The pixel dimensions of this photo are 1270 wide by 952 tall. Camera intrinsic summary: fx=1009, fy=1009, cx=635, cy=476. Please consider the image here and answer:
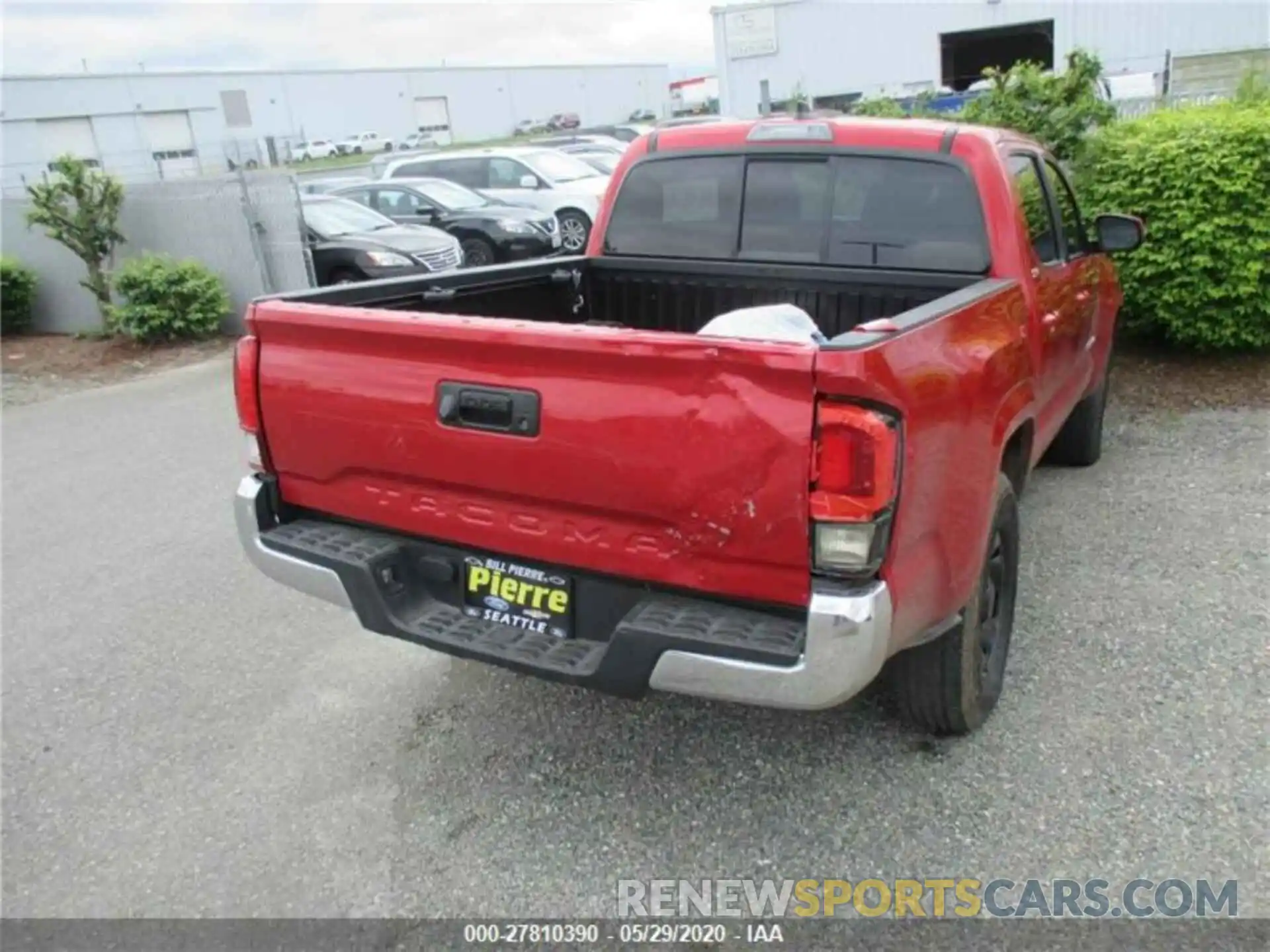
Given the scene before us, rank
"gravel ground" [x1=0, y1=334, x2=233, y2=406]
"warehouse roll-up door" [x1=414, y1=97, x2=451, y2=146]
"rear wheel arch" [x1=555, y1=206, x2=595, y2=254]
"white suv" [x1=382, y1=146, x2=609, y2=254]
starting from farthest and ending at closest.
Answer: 1. "warehouse roll-up door" [x1=414, y1=97, x2=451, y2=146]
2. "white suv" [x1=382, y1=146, x2=609, y2=254]
3. "rear wheel arch" [x1=555, y1=206, x2=595, y2=254]
4. "gravel ground" [x1=0, y1=334, x2=233, y2=406]

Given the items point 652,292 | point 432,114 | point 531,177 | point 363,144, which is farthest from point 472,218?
point 432,114

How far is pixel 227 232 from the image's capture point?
1157 centimetres

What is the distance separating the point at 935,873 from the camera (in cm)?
269

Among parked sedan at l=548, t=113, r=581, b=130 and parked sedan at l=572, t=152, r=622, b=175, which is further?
parked sedan at l=548, t=113, r=581, b=130

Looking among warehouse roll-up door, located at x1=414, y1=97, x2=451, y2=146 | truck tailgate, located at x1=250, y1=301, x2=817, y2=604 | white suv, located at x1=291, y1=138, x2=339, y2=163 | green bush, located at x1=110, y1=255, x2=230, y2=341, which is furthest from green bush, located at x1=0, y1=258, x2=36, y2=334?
warehouse roll-up door, located at x1=414, y1=97, x2=451, y2=146

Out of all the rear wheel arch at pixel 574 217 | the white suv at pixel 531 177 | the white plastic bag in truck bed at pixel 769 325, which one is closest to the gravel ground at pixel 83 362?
the white suv at pixel 531 177

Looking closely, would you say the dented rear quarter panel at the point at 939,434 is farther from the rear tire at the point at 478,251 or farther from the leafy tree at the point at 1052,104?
the rear tire at the point at 478,251

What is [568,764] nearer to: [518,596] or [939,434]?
[518,596]

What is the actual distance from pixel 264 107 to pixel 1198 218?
6014cm

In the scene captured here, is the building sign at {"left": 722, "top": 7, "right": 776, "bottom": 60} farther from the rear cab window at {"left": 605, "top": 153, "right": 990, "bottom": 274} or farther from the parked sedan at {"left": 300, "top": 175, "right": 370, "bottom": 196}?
the rear cab window at {"left": 605, "top": 153, "right": 990, "bottom": 274}

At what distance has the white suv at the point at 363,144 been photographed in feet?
181

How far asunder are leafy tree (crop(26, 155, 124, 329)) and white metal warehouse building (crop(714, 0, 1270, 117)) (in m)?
17.1

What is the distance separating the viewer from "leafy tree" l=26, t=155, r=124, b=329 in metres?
11.5

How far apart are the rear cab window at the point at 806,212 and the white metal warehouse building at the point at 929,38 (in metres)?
22.2
